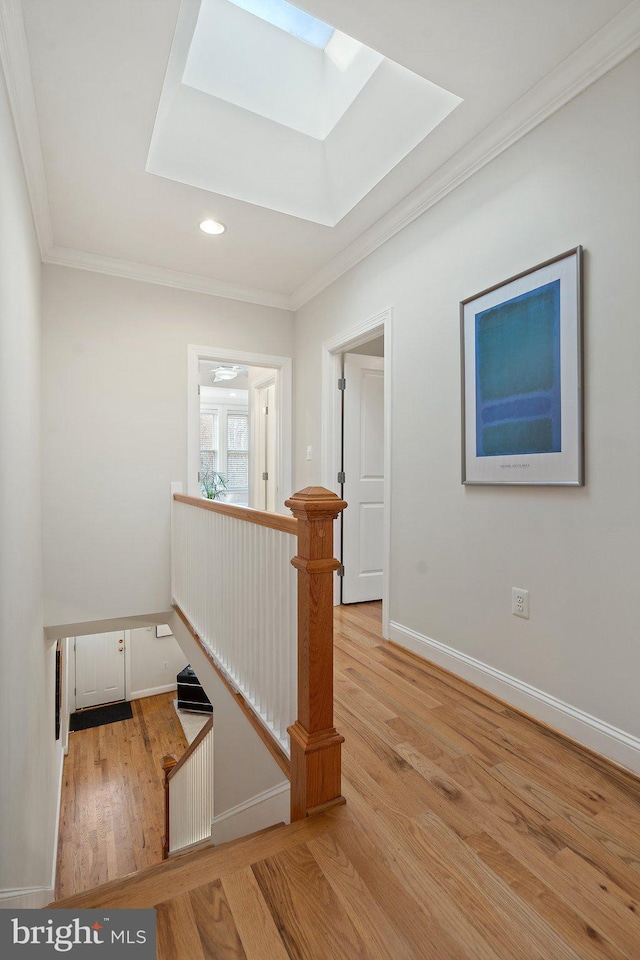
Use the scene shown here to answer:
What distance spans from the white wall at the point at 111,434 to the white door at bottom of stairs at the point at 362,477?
1.24 m

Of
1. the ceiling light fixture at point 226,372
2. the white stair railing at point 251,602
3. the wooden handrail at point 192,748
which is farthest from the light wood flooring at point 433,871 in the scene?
the ceiling light fixture at point 226,372

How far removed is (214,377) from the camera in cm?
716

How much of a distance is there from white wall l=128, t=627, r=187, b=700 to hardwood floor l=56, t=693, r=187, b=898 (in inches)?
12.0

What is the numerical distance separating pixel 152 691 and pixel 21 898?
5.49 m

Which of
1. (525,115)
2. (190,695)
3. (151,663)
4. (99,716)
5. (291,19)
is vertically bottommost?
(99,716)

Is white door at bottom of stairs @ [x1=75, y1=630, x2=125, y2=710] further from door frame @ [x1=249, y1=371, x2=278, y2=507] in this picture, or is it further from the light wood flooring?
the light wood flooring

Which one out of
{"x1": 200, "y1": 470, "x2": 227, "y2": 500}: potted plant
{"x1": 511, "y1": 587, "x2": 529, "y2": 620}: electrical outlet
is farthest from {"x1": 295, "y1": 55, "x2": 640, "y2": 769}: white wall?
{"x1": 200, "y1": 470, "x2": 227, "y2": 500}: potted plant

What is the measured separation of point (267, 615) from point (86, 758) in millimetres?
5254

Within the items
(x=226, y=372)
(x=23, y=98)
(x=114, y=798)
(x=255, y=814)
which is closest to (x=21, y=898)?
(x=255, y=814)

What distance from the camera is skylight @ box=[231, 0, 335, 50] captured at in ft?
6.64

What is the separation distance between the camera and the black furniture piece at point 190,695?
245 inches

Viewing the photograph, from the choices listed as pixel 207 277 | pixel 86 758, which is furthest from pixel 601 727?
pixel 86 758

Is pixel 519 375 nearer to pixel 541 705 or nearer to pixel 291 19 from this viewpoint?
pixel 541 705

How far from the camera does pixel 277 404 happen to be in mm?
4109
